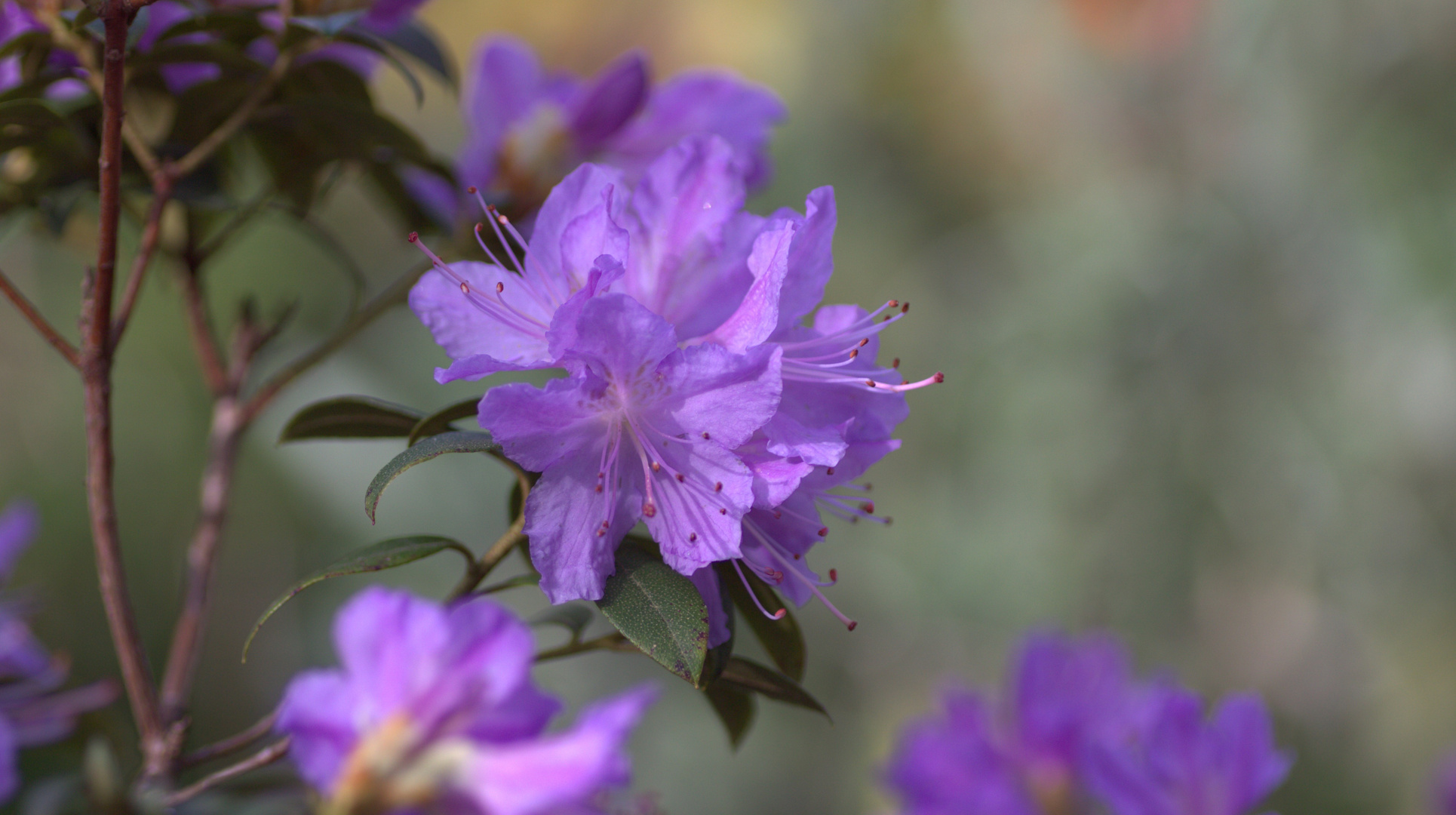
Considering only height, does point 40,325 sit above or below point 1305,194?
above

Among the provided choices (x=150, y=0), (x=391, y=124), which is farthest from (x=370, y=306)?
(x=150, y=0)

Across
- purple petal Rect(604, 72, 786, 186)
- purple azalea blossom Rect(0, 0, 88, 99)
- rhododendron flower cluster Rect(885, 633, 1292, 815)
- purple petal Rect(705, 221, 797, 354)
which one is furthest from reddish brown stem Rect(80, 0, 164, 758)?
rhododendron flower cluster Rect(885, 633, 1292, 815)

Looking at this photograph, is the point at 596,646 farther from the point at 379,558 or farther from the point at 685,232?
the point at 685,232

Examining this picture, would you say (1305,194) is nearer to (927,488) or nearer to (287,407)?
(927,488)

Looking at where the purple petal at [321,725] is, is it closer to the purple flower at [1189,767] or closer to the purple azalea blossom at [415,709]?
the purple azalea blossom at [415,709]

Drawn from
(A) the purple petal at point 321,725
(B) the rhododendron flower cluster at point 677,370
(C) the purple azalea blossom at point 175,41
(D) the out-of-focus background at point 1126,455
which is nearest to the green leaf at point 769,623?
(B) the rhododendron flower cluster at point 677,370

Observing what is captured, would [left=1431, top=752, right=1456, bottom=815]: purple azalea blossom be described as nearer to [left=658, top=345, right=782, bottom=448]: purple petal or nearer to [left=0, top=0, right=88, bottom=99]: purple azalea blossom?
[left=658, top=345, right=782, bottom=448]: purple petal
